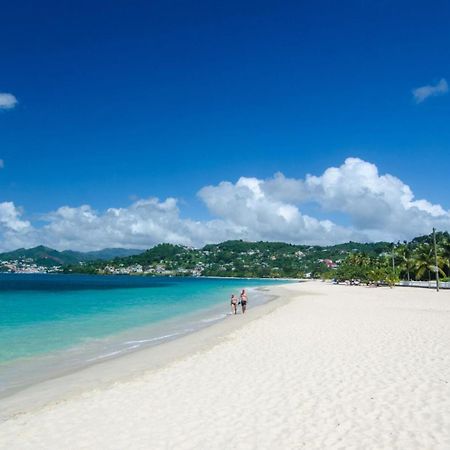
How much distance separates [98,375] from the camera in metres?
12.4

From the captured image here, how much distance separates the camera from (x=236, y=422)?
291 inches

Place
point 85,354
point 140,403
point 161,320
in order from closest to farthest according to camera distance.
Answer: point 140,403 → point 85,354 → point 161,320

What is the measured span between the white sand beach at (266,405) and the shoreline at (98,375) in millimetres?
311

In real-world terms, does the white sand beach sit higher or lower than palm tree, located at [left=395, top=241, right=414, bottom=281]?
lower

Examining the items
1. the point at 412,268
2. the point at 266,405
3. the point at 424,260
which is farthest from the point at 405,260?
the point at 266,405

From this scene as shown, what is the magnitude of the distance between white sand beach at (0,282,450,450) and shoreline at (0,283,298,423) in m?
0.31

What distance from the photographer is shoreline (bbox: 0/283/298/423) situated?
32.1ft

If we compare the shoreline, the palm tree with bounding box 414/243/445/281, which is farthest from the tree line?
the shoreline

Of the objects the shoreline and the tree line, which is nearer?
the shoreline

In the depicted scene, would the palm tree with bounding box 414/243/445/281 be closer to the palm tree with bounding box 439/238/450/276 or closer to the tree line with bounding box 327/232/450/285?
the tree line with bounding box 327/232/450/285

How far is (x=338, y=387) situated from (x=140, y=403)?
14.3 ft

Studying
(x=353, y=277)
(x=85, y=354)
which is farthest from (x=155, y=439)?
(x=353, y=277)

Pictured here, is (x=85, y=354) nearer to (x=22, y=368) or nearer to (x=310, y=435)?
(x=22, y=368)

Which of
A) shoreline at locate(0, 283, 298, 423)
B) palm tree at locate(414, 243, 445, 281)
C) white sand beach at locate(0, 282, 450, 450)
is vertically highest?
palm tree at locate(414, 243, 445, 281)
